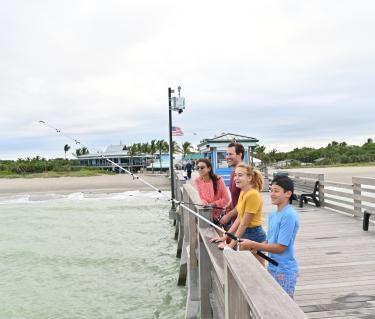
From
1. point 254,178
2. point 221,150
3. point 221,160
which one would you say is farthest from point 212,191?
point 221,160

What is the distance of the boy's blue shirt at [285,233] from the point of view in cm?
304

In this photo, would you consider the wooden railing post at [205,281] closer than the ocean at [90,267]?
Yes

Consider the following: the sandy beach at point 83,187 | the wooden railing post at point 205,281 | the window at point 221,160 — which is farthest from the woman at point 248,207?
the sandy beach at point 83,187

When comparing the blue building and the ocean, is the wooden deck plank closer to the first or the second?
the ocean

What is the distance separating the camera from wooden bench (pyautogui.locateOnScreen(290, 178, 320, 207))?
11398 mm

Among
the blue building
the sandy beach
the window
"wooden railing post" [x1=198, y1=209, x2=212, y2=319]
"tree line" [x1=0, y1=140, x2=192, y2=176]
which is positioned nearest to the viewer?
"wooden railing post" [x1=198, y1=209, x2=212, y2=319]

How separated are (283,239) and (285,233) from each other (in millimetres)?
46

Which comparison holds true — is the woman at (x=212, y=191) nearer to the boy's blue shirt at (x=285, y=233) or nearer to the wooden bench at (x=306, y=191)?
the boy's blue shirt at (x=285, y=233)

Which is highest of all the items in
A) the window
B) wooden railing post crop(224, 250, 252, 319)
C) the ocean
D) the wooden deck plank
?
the window

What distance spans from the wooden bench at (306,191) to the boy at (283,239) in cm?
854

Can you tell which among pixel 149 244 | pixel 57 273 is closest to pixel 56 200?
pixel 149 244

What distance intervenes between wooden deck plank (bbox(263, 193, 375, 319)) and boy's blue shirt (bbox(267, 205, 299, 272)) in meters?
1.06

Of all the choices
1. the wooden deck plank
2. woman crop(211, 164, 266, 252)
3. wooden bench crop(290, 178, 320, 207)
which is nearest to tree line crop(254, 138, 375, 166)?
wooden bench crop(290, 178, 320, 207)

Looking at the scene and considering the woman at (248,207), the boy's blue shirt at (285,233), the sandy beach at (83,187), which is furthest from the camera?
the sandy beach at (83,187)
